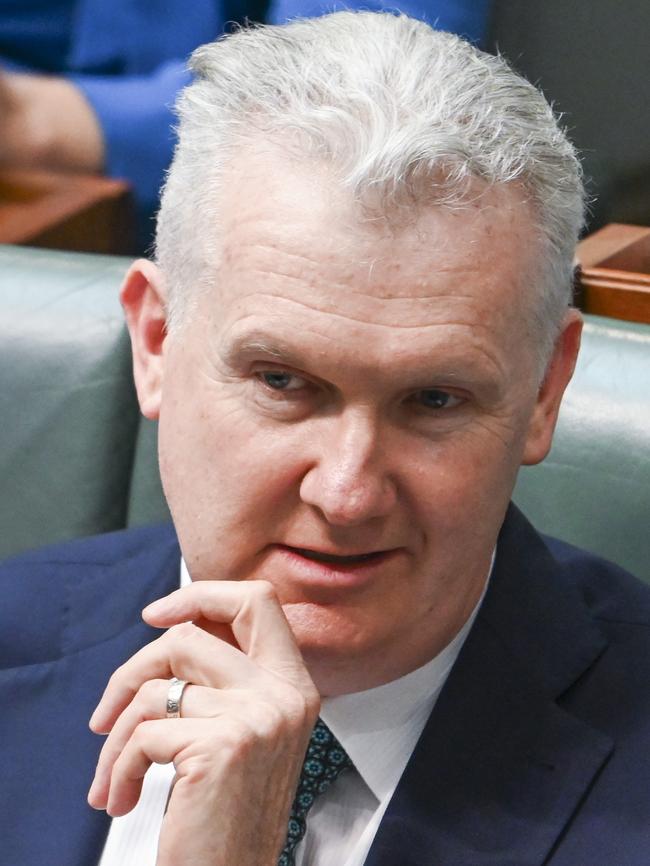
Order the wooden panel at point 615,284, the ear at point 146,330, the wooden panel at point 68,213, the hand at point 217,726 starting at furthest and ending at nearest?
the wooden panel at point 68,213 → the wooden panel at point 615,284 → the ear at point 146,330 → the hand at point 217,726

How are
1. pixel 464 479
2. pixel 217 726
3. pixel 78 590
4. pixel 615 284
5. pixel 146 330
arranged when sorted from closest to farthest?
pixel 217 726 → pixel 464 479 → pixel 146 330 → pixel 78 590 → pixel 615 284

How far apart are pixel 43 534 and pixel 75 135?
693mm

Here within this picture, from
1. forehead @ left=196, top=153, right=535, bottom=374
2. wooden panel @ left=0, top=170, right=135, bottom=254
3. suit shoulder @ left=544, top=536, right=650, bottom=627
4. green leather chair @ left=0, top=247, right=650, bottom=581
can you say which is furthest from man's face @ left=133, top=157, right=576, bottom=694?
wooden panel @ left=0, top=170, right=135, bottom=254

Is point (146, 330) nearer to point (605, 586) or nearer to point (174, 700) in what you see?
point (174, 700)

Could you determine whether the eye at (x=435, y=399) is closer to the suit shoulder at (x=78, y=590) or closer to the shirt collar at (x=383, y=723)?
the shirt collar at (x=383, y=723)

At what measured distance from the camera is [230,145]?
1123 millimetres

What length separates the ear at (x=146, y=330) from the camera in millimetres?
1238

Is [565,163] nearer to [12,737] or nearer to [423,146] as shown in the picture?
[423,146]

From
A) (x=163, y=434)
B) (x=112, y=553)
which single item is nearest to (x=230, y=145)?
(x=163, y=434)

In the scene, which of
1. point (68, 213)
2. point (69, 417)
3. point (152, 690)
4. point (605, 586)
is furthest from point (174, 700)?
point (68, 213)

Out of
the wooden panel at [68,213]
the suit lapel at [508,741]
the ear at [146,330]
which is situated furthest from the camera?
the wooden panel at [68,213]

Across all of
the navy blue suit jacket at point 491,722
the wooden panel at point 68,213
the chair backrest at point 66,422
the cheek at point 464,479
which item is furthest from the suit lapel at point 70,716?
the wooden panel at point 68,213

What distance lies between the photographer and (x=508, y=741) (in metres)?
1.20

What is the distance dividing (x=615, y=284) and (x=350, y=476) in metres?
0.70
